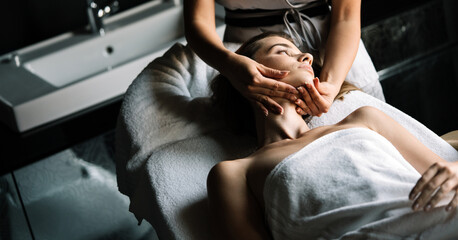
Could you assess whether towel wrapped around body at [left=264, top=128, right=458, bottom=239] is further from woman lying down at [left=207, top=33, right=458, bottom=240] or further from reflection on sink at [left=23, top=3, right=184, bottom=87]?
reflection on sink at [left=23, top=3, right=184, bottom=87]

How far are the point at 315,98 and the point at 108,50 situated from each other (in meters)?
1.36

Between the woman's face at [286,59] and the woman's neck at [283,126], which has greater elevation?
the woman's face at [286,59]

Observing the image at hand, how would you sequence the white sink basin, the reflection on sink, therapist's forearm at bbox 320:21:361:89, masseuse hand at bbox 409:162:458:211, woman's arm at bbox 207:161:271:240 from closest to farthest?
masseuse hand at bbox 409:162:458:211 < woman's arm at bbox 207:161:271:240 < therapist's forearm at bbox 320:21:361:89 < the white sink basin < the reflection on sink

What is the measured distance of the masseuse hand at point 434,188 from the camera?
123 cm

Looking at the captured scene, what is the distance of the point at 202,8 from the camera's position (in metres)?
1.85

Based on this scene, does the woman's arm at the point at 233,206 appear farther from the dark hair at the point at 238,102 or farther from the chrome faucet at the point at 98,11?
the chrome faucet at the point at 98,11

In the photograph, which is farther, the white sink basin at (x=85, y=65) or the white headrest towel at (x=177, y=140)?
the white sink basin at (x=85, y=65)

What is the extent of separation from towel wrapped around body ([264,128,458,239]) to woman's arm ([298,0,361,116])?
0.46ft

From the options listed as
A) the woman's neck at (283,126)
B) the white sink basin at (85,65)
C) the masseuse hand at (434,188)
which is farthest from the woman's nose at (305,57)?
the white sink basin at (85,65)

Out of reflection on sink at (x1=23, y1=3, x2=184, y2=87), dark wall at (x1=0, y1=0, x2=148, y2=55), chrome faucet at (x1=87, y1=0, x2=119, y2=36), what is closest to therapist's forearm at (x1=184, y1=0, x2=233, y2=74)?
reflection on sink at (x1=23, y1=3, x2=184, y2=87)

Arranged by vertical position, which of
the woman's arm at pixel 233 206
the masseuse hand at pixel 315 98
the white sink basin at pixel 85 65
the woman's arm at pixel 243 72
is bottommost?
the white sink basin at pixel 85 65

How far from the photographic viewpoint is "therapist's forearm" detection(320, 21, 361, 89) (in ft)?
5.52

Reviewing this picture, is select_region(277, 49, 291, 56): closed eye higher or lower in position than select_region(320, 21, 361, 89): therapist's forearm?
higher

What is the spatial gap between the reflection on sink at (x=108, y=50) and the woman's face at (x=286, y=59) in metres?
0.98
